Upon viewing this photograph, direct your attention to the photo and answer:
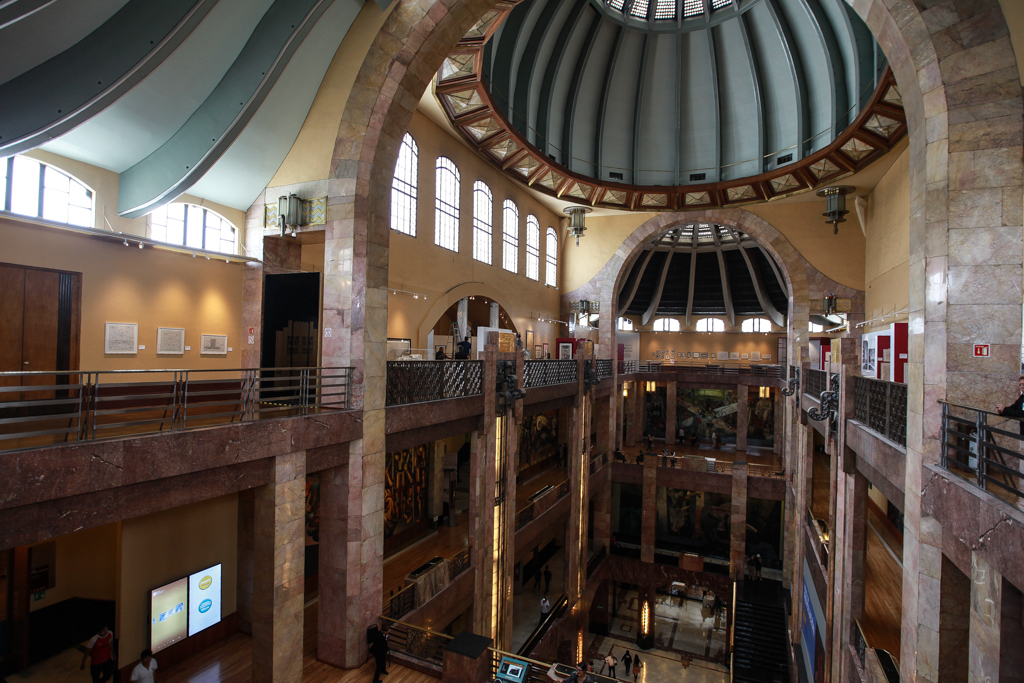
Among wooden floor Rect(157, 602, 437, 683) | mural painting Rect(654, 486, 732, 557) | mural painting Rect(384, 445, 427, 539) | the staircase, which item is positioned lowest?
the staircase

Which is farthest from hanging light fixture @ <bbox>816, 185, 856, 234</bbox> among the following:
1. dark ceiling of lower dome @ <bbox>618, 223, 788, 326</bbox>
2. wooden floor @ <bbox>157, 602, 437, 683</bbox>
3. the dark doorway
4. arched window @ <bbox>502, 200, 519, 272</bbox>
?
wooden floor @ <bbox>157, 602, 437, 683</bbox>

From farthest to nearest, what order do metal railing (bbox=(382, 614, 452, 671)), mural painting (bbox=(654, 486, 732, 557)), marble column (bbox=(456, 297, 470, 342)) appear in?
mural painting (bbox=(654, 486, 732, 557)), marble column (bbox=(456, 297, 470, 342)), metal railing (bbox=(382, 614, 452, 671))

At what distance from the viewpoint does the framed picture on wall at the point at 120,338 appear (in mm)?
7578

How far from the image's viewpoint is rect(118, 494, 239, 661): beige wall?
25.3ft

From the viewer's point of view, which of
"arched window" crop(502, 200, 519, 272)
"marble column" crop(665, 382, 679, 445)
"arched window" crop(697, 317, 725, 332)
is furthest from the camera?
"arched window" crop(697, 317, 725, 332)

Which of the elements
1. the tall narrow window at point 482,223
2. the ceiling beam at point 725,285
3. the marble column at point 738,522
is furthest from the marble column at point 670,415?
the tall narrow window at point 482,223

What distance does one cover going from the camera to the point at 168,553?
8.33 m

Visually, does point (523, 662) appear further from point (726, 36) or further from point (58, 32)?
point (726, 36)

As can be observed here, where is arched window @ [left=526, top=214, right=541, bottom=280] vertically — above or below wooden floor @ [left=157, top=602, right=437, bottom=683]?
above

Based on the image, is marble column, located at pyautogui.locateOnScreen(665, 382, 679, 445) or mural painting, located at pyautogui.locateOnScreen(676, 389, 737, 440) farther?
mural painting, located at pyautogui.locateOnScreen(676, 389, 737, 440)

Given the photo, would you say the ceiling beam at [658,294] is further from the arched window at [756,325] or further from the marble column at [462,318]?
the marble column at [462,318]

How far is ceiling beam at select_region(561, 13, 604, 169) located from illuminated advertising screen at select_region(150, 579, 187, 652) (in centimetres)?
1561

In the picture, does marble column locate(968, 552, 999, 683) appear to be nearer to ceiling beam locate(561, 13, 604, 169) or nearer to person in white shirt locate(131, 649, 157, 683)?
person in white shirt locate(131, 649, 157, 683)

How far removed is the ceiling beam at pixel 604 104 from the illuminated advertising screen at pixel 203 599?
16171mm
